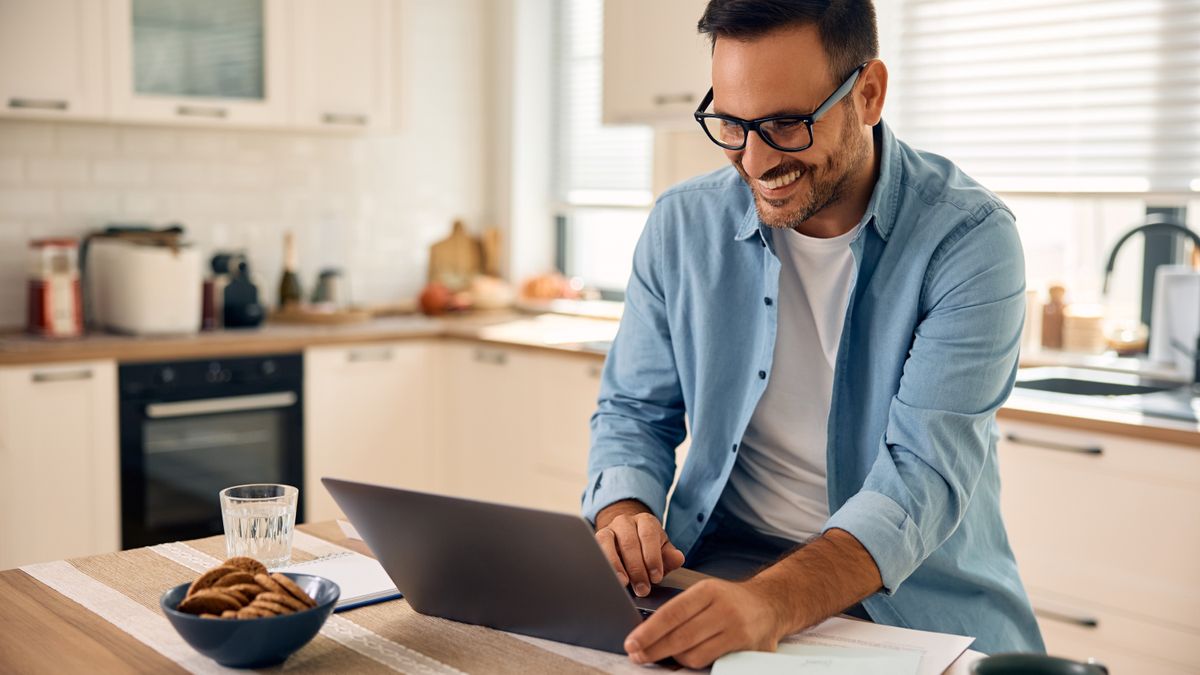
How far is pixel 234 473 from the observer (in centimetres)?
388

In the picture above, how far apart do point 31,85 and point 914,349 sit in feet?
9.74

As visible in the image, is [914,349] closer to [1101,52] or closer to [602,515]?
[602,515]

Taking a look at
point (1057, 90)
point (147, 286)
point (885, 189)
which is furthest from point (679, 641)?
point (147, 286)

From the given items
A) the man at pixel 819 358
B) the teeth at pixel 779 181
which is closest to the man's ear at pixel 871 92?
the man at pixel 819 358

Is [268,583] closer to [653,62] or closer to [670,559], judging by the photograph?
[670,559]

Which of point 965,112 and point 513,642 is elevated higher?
point 965,112

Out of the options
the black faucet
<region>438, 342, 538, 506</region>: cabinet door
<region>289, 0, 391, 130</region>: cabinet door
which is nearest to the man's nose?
the black faucet

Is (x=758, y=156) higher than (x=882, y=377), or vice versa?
(x=758, y=156)

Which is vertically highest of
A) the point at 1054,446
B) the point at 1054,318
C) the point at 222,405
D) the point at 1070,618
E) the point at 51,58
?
the point at 51,58

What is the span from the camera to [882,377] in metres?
1.78

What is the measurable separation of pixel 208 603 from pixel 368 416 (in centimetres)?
294

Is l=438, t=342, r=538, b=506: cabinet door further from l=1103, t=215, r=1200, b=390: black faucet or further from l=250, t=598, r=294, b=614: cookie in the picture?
l=250, t=598, r=294, b=614: cookie

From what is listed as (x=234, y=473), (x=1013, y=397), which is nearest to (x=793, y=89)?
(x=1013, y=397)

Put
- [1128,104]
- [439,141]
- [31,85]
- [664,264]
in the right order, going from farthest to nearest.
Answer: [439,141] → [31,85] → [1128,104] → [664,264]
